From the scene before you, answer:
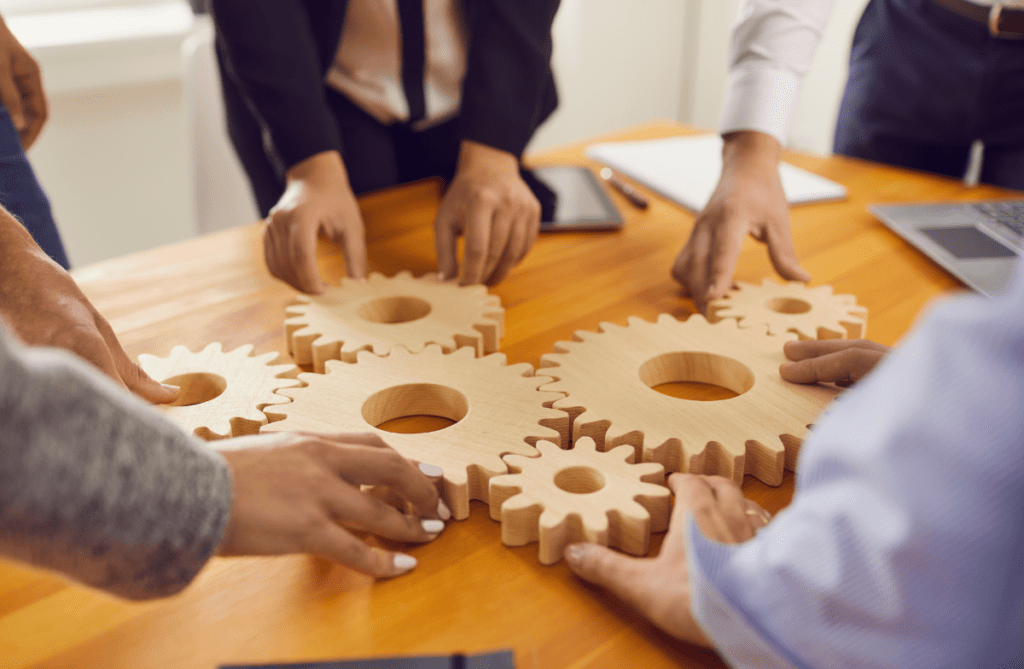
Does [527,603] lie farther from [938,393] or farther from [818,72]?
[818,72]

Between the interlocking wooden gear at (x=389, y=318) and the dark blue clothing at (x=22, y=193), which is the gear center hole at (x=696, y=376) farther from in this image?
the dark blue clothing at (x=22, y=193)

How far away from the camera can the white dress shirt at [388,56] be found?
1.54 metres

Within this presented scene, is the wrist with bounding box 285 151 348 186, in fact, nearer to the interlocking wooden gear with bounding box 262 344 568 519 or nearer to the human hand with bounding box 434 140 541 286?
the human hand with bounding box 434 140 541 286

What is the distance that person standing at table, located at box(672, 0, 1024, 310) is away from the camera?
129 centimetres

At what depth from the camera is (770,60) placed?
1.46m

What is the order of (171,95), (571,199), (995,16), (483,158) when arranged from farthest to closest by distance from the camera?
(171,95) → (571,199) → (995,16) → (483,158)

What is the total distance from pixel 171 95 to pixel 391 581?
112 inches

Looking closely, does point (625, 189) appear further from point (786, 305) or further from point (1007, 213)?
point (1007, 213)

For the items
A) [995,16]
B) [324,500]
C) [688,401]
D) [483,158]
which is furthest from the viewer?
[995,16]

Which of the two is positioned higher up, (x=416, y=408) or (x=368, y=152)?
(x=368, y=152)

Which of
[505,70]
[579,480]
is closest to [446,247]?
[505,70]

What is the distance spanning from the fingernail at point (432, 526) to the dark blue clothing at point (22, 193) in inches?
36.0

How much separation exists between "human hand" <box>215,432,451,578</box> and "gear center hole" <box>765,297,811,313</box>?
686 millimetres

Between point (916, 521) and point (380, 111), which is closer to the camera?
point (916, 521)
